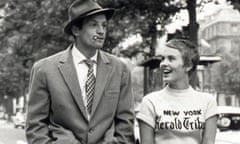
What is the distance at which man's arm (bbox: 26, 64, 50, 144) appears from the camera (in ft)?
12.9

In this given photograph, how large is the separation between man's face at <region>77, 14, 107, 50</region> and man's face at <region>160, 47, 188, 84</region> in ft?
1.54

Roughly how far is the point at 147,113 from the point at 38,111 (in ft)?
2.50

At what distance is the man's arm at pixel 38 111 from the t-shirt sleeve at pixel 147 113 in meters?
0.66

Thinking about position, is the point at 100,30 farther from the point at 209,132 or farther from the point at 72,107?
the point at 209,132

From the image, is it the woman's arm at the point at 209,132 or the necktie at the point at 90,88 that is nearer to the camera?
the necktie at the point at 90,88

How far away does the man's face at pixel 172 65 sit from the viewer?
4098 millimetres

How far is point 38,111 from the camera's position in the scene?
3.95 meters

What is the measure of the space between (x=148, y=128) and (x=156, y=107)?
162 millimetres

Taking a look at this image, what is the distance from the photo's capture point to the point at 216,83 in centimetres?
6178

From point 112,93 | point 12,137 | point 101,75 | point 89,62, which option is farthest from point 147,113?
point 12,137

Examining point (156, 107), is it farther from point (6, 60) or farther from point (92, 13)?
point (6, 60)

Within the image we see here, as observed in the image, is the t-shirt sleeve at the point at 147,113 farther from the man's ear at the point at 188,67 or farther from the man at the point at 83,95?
the man's ear at the point at 188,67

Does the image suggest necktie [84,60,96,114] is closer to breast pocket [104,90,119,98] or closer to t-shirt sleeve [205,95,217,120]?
breast pocket [104,90,119,98]

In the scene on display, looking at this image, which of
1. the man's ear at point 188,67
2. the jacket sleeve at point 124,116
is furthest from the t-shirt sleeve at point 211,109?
the jacket sleeve at point 124,116
